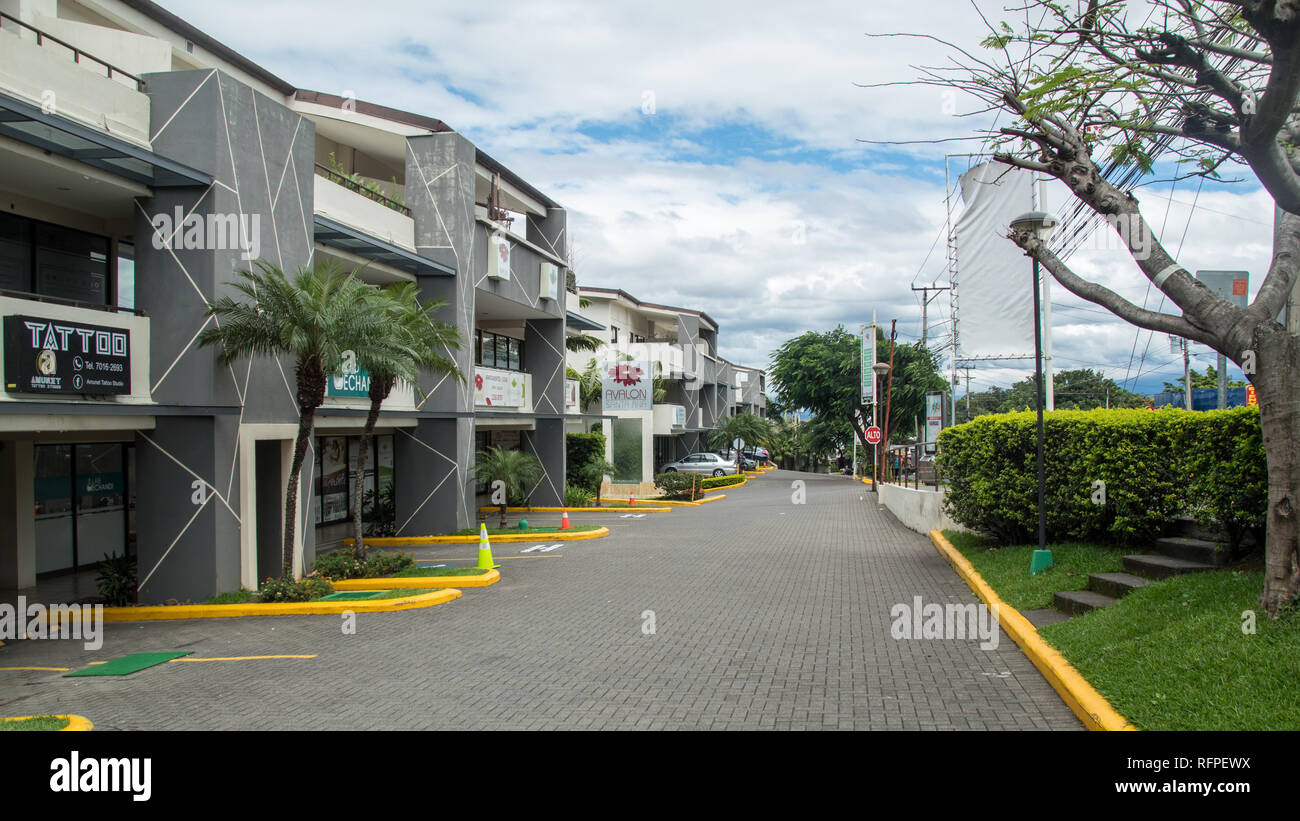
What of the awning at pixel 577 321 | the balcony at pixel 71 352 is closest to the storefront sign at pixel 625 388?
the awning at pixel 577 321

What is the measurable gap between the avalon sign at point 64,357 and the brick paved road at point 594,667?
3.31 meters

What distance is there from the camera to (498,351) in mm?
30047

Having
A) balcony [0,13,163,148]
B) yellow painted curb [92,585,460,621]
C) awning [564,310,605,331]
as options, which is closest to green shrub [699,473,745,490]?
awning [564,310,605,331]

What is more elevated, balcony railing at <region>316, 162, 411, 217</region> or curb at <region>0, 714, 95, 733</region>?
balcony railing at <region>316, 162, 411, 217</region>

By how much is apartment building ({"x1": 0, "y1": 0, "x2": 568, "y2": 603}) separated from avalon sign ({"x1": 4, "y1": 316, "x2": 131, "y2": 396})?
0.03 m

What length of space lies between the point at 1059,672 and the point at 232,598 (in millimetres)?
11321

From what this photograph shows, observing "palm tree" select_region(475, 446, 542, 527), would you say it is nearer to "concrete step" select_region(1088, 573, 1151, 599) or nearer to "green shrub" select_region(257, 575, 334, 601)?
"green shrub" select_region(257, 575, 334, 601)

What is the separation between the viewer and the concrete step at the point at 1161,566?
9203 millimetres

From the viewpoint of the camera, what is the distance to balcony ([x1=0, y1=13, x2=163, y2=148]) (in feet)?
35.3

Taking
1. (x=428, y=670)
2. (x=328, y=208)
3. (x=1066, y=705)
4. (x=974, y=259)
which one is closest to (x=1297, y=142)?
(x=1066, y=705)

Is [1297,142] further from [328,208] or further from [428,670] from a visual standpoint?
[328,208]

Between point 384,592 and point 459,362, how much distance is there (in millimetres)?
9610

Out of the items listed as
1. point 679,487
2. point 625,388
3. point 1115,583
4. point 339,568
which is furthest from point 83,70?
point 625,388

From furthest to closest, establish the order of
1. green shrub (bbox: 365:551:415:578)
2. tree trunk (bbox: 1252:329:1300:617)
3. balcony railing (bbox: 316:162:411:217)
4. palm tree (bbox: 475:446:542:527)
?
A: 1. palm tree (bbox: 475:446:542:527)
2. balcony railing (bbox: 316:162:411:217)
3. green shrub (bbox: 365:551:415:578)
4. tree trunk (bbox: 1252:329:1300:617)
